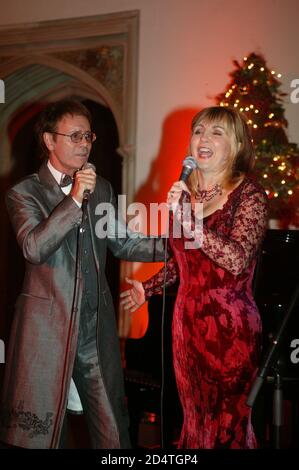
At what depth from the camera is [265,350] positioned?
3432 mm

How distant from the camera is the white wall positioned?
17.8 ft

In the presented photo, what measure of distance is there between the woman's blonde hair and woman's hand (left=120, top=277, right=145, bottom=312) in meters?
0.72

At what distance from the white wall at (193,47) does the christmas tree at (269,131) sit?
0.32m

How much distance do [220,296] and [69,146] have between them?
0.97 m

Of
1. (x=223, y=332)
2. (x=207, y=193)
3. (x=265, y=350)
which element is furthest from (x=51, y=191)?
(x=265, y=350)

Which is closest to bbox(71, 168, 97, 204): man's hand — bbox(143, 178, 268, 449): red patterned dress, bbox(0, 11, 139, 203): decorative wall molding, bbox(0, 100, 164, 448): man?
bbox(0, 100, 164, 448): man

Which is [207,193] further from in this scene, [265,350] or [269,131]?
[269,131]

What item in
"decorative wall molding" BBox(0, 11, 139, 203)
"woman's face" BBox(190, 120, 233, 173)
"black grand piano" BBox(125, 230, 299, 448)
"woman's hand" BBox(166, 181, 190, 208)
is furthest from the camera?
"decorative wall molding" BBox(0, 11, 139, 203)

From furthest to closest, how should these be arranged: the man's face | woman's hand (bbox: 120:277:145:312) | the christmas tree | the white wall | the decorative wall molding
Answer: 1. the decorative wall molding
2. the white wall
3. the christmas tree
4. woman's hand (bbox: 120:277:145:312)
5. the man's face

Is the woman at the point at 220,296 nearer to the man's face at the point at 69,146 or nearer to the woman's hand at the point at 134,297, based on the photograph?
the woman's hand at the point at 134,297

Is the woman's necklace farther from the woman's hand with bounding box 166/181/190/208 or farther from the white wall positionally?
the white wall

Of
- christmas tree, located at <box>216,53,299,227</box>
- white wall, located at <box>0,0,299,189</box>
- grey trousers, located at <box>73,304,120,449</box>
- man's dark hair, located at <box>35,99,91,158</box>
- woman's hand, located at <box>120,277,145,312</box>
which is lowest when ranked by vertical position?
grey trousers, located at <box>73,304,120,449</box>
